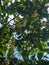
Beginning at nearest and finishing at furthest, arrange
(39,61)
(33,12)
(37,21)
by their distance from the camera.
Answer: (39,61) < (33,12) < (37,21)

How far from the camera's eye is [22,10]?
868 cm

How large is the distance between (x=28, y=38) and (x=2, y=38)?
2.18 m

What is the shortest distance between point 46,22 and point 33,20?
3.22 ft

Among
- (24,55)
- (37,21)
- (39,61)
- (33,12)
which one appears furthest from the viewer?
(37,21)

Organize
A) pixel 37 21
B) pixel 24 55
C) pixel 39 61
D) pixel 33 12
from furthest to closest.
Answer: pixel 37 21 < pixel 33 12 < pixel 39 61 < pixel 24 55

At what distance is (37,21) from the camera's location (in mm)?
8570

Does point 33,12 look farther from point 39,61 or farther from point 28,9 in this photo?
point 39,61

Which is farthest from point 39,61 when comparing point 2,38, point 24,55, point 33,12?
point 33,12

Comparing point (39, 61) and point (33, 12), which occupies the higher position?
point (33, 12)

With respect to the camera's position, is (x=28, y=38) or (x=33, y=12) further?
(x=28, y=38)

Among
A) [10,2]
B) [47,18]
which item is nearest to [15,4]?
[10,2]

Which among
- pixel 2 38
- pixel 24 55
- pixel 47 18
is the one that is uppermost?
pixel 47 18

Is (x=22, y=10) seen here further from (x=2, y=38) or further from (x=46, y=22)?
(x=2, y=38)

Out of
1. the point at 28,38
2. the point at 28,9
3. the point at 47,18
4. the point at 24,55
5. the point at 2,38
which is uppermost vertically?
the point at 28,9
